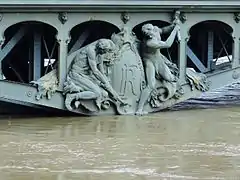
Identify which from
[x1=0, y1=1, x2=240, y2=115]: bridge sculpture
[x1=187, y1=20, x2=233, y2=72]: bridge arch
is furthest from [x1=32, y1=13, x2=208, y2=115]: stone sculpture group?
[x1=187, y1=20, x2=233, y2=72]: bridge arch

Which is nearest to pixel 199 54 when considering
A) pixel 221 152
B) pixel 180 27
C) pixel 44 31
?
pixel 180 27

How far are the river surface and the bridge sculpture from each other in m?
0.45

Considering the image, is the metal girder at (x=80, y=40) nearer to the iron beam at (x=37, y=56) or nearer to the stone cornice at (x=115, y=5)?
the iron beam at (x=37, y=56)

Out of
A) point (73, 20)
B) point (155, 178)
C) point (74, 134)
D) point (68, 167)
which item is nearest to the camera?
point (155, 178)

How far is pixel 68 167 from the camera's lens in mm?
9984

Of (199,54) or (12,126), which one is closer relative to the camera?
(12,126)

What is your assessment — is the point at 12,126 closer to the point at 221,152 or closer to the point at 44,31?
the point at 44,31

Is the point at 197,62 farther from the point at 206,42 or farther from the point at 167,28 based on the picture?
the point at 167,28

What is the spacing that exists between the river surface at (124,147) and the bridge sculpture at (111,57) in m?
0.45

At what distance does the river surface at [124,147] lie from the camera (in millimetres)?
9633

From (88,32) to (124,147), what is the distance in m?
6.24

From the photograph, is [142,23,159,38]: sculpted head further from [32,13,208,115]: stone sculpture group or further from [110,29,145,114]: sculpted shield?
[110,29,145,114]: sculpted shield

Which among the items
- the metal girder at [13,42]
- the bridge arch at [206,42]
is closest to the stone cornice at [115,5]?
the bridge arch at [206,42]

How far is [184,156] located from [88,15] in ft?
20.0
